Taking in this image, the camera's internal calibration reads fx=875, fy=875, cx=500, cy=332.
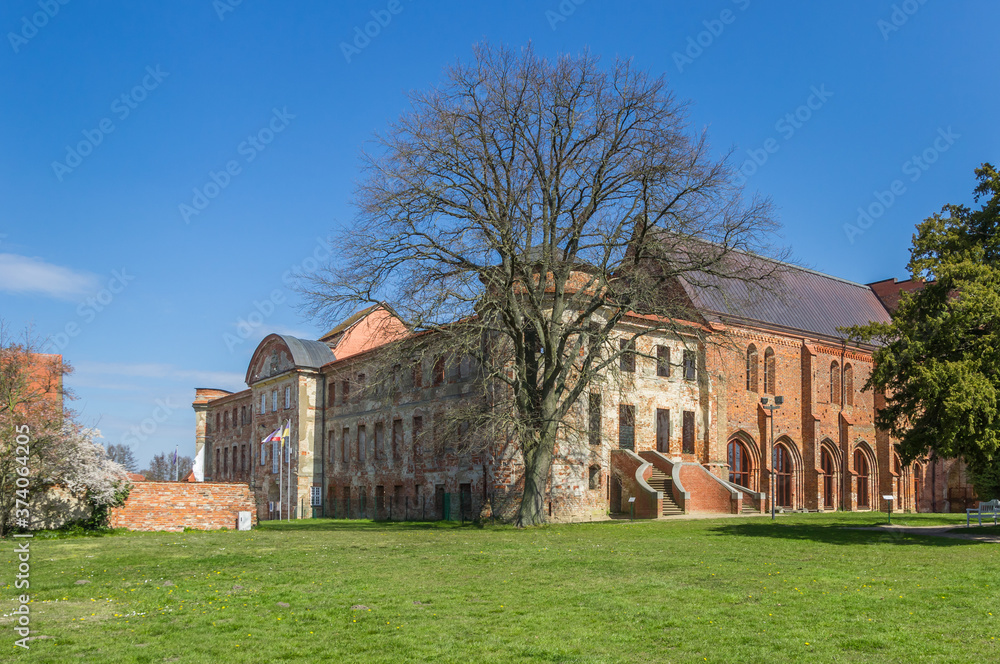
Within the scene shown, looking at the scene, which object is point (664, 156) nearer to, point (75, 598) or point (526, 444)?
point (526, 444)

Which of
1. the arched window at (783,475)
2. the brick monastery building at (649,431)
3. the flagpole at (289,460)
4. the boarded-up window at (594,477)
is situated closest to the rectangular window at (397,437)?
the brick monastery building at (649,431)

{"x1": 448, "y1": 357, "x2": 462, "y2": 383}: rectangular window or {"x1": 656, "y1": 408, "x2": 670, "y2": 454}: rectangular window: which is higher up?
{"x1": 448, "y1": 357, "x2": 462, "y2": 383}: rectangular window

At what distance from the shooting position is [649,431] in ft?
129

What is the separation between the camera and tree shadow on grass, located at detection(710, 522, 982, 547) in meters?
21.8

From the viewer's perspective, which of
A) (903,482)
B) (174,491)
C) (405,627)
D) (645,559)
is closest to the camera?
(405,627)

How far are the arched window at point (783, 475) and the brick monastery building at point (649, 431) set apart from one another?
0.25 ft

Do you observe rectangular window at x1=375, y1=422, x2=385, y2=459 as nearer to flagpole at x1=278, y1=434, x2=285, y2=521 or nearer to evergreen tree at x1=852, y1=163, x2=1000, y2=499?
flagpole at x1=278, y1=434, x2=285, y2=521

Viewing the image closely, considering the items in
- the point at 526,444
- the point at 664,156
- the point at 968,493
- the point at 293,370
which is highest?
the point at 664,156

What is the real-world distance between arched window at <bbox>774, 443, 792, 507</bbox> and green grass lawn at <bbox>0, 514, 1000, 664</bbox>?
25.8 m

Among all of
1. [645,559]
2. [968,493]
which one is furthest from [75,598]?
[968,493]

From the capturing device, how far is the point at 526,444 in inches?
1123

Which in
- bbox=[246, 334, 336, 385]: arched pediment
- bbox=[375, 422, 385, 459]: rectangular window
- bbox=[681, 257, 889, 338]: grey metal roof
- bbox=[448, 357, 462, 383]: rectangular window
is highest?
bbox=[681, 257, 889, 338]: grey metal roof

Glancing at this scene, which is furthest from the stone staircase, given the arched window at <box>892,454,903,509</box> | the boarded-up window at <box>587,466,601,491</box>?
the arched window at <box>892,454,903,509</box>

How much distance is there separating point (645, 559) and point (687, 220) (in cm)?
1332
